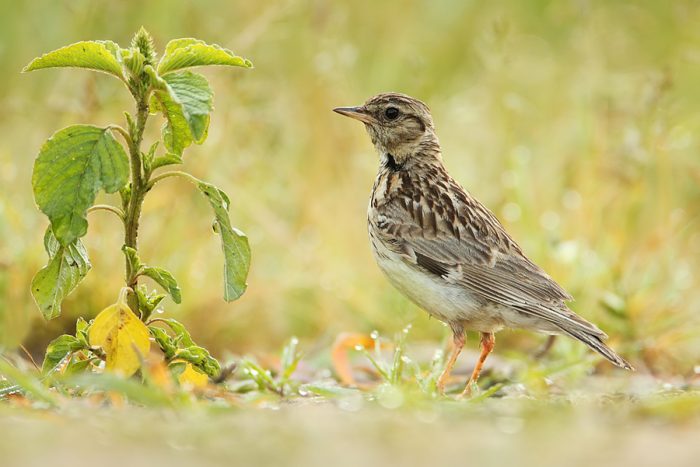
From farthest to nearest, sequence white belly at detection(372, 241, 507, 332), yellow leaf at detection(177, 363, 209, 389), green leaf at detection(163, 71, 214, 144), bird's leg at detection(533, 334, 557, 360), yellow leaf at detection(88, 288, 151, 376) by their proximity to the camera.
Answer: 1. bird's leg at detection(533, 334, 557, 360)
2. white belly at detection(372, 241, 507, 332)
3. yellow leaf at detection(177, 363, 209, 389)
4. yellow leaf at detection(88, 288, 151, 376)
5. green leaf at detection(163, 71, 214, 144)

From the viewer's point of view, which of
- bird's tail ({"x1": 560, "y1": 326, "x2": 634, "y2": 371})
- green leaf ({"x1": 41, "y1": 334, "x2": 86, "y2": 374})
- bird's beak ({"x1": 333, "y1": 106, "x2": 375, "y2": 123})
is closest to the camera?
green leaf ({"x1": 41, "y1": 334, "x2": 86, "y2": 374})

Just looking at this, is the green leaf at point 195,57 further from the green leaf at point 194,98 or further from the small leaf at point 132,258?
the small leaf at point 132,258

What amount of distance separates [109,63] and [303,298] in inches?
147

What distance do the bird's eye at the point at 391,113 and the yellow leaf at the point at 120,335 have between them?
106 inches

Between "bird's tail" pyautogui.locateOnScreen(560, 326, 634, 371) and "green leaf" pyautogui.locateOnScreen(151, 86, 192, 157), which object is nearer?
"green leaf" pyautogui.locateOnScreen(151, 86, 192, 157)

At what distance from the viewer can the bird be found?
520 cm

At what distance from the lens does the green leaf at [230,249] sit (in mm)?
3998

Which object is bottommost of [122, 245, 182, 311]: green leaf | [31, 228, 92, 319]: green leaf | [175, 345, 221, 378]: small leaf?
[175, 345, 221, 378]: small leaf

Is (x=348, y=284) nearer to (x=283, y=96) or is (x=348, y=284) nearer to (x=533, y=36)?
(x=283, y=96)

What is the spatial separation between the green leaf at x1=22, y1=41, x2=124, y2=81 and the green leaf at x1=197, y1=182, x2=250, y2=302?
0.55 m

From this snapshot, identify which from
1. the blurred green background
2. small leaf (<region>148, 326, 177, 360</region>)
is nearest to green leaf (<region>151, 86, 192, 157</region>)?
small leaf (<region>148, 326, 177, 360</region>)

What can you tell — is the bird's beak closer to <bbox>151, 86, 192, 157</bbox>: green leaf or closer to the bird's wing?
the bird's wing

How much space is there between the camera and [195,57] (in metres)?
3.99

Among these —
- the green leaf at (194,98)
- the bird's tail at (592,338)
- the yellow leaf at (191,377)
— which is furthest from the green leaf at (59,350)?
the bird's tail at (592,338)
